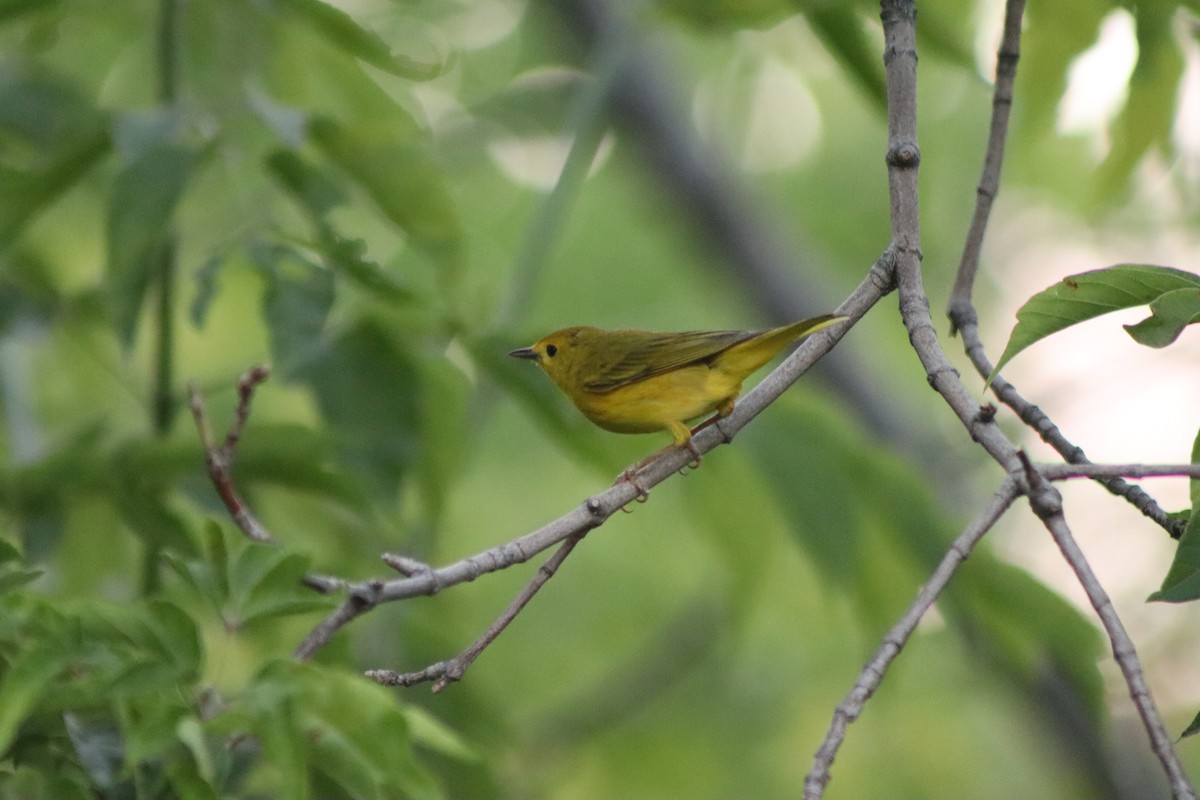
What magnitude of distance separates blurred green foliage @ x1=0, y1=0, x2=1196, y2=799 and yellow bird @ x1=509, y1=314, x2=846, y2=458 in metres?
0.18

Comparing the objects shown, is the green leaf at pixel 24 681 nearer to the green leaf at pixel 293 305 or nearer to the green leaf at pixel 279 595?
the green leaf at pixel 279 595

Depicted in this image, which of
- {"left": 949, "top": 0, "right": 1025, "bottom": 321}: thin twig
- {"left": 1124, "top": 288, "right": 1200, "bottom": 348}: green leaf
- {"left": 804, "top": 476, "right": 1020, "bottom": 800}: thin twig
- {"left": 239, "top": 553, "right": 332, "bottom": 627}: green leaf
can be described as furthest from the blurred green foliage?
{"left": 1124, "top": 288, "right": 1200, "bottom": 348}: green leaf

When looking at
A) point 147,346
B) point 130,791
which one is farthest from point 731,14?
point 147,346

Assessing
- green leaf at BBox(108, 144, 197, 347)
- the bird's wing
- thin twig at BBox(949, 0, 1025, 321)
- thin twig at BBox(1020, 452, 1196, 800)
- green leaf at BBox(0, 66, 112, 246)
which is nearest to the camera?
thin twig at BBox(1020, 452, 1196, 800)

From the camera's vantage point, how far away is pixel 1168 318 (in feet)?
5.56

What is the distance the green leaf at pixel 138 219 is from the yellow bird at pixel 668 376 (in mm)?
1283

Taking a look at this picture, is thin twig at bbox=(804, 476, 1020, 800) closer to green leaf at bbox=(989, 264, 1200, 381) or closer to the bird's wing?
green leaf at bbox=(989, 264, 1200, 381)

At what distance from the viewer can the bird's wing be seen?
3283mm

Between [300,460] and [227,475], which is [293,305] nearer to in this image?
[300,460]

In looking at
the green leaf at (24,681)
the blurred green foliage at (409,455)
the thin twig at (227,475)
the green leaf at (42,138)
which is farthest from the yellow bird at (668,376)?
the green leaf at (24,681)

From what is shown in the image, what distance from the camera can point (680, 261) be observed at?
8906 millimetres

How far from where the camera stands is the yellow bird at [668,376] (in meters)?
3.23

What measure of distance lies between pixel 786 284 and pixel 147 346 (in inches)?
162

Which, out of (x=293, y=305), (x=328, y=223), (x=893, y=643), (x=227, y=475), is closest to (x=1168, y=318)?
(x=893, y=643)
